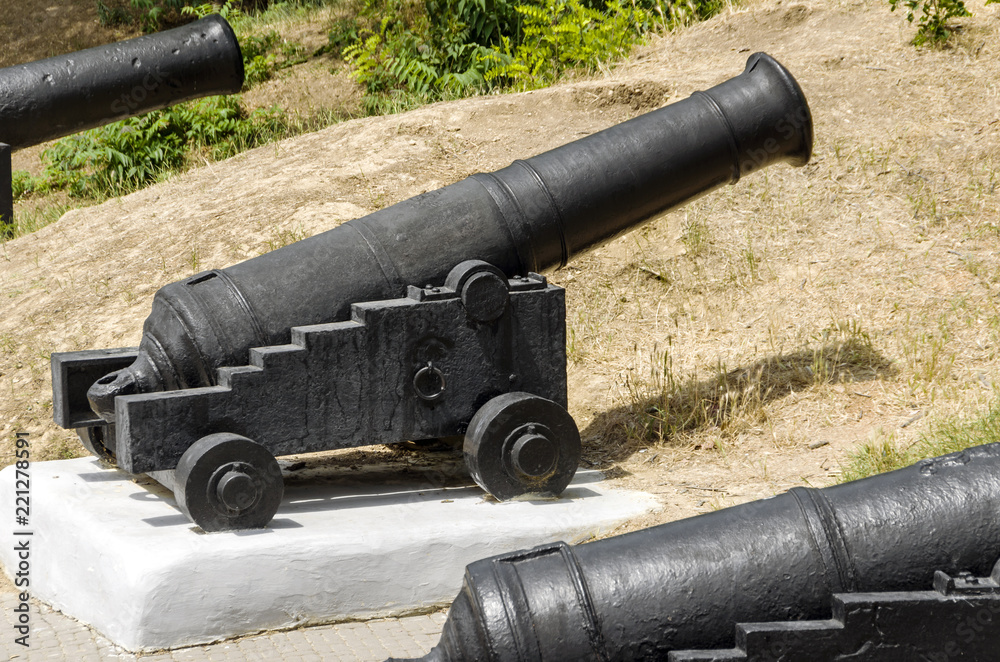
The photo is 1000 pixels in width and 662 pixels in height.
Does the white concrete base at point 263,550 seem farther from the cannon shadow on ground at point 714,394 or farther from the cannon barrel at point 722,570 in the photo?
the cannon barrel at point 722,570

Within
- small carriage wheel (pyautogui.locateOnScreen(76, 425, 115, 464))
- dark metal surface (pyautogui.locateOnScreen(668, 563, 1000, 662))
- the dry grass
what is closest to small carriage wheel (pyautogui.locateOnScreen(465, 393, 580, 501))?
small carriage wheel (pyautogui.locateOnScreen(76, 425, 115, 464))

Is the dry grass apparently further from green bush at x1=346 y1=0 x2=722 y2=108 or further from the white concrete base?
the white concrete base

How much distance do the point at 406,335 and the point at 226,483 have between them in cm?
104

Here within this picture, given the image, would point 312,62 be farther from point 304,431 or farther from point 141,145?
point 304,431

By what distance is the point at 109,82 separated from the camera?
34.6 feet

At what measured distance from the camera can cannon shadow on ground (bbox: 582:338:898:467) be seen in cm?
638

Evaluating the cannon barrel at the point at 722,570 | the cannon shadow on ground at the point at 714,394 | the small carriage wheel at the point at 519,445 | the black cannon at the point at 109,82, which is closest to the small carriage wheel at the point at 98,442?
the small carriage wheel at the point at 519,445

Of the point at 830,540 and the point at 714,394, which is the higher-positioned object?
the point at 830,540

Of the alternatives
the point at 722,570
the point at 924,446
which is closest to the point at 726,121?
the point at 924,446

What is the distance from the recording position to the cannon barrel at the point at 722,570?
9.54 feet

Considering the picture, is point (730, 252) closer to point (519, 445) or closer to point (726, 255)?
point (726, 255)

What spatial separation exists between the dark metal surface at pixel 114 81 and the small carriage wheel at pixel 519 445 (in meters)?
7.00

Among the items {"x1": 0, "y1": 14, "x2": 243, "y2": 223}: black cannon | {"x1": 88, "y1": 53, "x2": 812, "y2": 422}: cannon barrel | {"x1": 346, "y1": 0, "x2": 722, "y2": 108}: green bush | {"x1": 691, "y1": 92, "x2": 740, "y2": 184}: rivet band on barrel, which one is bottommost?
{"x1": 88, "y1": 53, "x2": 812, "y2": 422}: cannon barrel

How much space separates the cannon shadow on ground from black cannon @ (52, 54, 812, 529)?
1.08 meters
